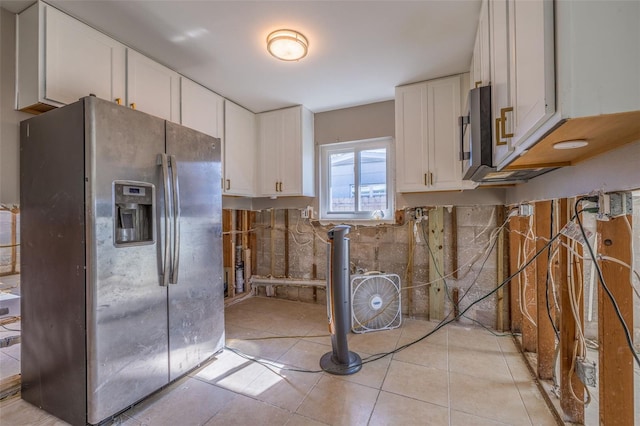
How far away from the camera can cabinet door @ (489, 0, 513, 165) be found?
48.5 inches

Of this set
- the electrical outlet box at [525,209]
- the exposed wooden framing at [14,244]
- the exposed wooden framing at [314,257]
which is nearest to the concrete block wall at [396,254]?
the exposed wooden framing at [314,257]

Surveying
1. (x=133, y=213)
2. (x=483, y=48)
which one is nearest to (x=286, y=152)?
(x=133, y=213)

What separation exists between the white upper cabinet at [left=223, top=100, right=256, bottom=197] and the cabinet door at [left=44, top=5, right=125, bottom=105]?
111cm

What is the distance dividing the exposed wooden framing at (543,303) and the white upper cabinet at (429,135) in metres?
0.71

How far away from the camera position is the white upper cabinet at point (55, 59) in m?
1.65

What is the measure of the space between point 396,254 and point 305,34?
7.50 feet

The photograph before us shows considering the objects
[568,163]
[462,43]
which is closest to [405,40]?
[462,43]

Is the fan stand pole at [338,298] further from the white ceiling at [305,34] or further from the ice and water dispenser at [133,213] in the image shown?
the white ceiling at [305,34]

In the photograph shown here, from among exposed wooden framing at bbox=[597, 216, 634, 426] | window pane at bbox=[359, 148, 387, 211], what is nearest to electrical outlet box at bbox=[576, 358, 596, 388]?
exposed wooden framing at bbox=[597, 216, 634, 426]

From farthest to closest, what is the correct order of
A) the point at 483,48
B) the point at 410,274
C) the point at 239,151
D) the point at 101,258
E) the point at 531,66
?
the point at 239,151
the point at 410,274
the point at 483,48
the point at 101,258
the point at 531,66

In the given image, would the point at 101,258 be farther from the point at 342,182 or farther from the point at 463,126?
the point at 342,182

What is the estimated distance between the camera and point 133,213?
1.70 metres

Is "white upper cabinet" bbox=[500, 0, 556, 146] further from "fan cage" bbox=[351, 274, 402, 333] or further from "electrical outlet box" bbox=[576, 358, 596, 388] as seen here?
"fan cage" bbox=[351, 274, 402, 333]

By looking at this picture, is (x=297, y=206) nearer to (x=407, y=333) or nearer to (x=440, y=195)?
(x=440, y=195)
